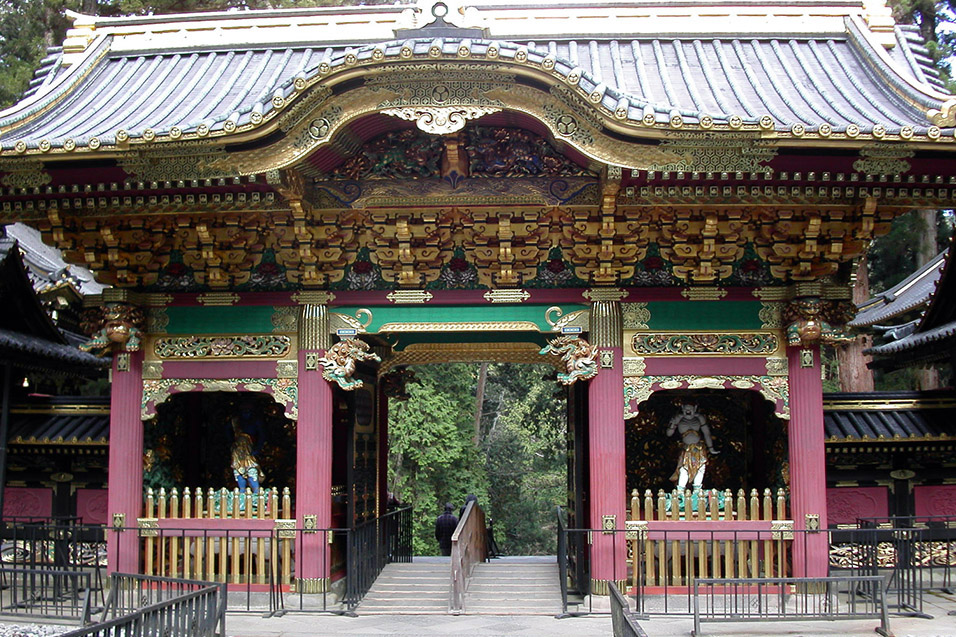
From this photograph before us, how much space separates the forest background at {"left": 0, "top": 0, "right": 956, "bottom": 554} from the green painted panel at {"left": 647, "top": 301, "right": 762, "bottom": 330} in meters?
5.52

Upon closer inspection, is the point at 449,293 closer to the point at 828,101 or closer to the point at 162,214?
the point at 162,214

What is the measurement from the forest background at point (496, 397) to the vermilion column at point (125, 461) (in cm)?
518

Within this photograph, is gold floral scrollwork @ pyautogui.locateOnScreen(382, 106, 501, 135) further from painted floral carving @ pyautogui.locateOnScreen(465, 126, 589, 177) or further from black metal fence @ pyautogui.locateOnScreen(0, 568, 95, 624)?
black metal fence @ pyautogui.locateOnScreen(0, 568, 95, 624)

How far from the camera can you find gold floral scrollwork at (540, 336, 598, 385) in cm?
1064

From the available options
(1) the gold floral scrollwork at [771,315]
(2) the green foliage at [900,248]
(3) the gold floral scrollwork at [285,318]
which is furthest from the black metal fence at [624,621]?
(2) the green foliage at [900,248]

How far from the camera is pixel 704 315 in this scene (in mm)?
10875

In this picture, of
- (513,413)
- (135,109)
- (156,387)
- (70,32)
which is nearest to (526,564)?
(156,387)

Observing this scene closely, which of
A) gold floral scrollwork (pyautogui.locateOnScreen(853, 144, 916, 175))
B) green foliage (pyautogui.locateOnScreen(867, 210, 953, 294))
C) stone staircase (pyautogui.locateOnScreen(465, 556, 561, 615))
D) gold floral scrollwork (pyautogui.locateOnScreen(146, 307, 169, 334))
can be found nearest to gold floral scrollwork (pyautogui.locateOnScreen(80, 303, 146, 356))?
gold floral scrollwork (pyautogui.locateOnScreen(146, 307, 169, 334))

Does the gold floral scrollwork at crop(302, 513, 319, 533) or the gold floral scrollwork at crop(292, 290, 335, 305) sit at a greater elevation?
the gold floral scrollwork at crop(292, 290, 335, 305)

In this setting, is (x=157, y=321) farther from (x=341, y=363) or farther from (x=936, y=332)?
(x=936, y=332)

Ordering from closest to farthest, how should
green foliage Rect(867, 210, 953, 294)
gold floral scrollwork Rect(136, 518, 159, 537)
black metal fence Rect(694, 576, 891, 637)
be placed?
black metal fence Rect(694, 576, 891, 637)
gold floral scrollwork Rect(136, 518, 159, 537)
green foliage Rect(867, 210, 953, 294)

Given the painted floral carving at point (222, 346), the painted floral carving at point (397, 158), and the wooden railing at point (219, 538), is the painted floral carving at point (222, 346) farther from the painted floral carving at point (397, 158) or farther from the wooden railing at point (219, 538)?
the painted floral carving at point (397, 158)

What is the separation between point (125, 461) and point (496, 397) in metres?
26.8

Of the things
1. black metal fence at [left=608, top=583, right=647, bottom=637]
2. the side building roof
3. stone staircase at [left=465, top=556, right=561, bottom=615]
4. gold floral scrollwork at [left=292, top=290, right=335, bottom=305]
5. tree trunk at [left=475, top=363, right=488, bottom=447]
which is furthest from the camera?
tree trunk at [left=475, top=363, right=488, bottom=447]
